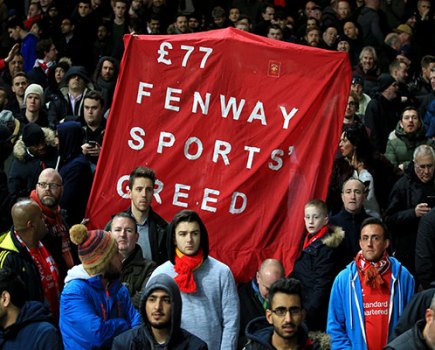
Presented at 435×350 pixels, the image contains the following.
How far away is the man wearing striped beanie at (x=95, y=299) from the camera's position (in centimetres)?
816

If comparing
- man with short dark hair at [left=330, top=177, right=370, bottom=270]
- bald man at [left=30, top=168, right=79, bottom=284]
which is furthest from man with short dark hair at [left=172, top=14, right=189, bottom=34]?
bald man at [left=30, top=168, right=79, bottom=284]

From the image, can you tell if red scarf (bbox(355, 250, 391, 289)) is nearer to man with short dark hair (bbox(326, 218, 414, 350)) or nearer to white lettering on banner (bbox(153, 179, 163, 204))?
man with short dark hair (bbox(326, 218, 414, 350))

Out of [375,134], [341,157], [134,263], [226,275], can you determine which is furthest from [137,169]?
[375,134]

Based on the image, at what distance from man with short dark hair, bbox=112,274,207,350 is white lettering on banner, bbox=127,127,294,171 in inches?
120

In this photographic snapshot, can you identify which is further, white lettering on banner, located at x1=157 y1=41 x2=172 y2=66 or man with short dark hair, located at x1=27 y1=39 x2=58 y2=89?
man with short dark hair, located at x1=27 y1=39 x2=58 y2=89

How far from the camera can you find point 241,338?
9.39 meters

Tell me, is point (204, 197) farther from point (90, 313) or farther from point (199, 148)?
point (90, 313)

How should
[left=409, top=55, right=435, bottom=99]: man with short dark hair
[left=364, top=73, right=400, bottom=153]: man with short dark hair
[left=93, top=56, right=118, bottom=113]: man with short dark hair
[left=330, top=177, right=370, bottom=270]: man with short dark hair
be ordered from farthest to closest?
[left=409, top=55, right=435, bottom=99]: man with short dark hair < [left=93, top=56, right=118, bottom=113]: man with short dark hair < [left=364, top=73, right=400, bottom=153]: man with short dark hair < [left=330, top=177, right=370, bottom=270]: man with short dark hair

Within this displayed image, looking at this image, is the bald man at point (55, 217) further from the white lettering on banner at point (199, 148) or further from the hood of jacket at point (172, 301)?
the hood of jacket at point (172, 301)

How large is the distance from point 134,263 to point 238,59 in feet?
7.52

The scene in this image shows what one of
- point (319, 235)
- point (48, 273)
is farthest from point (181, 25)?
point (48, 273)

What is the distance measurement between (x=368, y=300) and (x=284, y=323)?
1.69 meters

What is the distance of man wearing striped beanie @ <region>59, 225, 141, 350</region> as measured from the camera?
26.8 ft

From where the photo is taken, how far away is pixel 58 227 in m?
9.82
